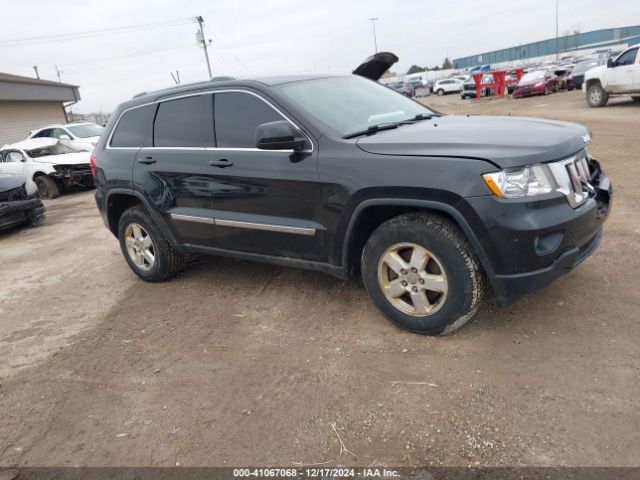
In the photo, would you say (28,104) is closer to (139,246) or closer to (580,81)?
(139,246)

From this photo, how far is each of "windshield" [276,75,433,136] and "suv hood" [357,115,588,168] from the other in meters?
0.27

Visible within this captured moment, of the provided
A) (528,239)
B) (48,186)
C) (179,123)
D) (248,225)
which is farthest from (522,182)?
(48,186)

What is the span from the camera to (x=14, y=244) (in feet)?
A: 27.1

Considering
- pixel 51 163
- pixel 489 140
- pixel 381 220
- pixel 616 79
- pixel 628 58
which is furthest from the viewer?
pixel 616 79

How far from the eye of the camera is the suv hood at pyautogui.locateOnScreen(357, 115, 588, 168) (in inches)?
116

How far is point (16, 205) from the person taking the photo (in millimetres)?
8719

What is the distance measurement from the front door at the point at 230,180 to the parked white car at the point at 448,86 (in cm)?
4502

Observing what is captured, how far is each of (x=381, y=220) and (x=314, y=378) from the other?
1.17 meters

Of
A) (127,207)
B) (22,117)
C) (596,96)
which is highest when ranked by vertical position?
(22,117)

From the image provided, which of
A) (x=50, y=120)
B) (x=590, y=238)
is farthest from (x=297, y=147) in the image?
(x=50, y=120)

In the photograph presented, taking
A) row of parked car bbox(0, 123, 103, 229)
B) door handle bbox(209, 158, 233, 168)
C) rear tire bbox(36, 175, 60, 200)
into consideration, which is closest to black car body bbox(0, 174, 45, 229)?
row of parked car bbox(0, 123, 103, 229)

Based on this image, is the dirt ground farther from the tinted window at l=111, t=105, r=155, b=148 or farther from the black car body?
the black car body

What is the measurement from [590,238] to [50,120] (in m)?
30.9

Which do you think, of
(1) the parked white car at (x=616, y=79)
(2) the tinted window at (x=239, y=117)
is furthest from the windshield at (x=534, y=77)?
(2) the tinted window at (x=239, y=117)
